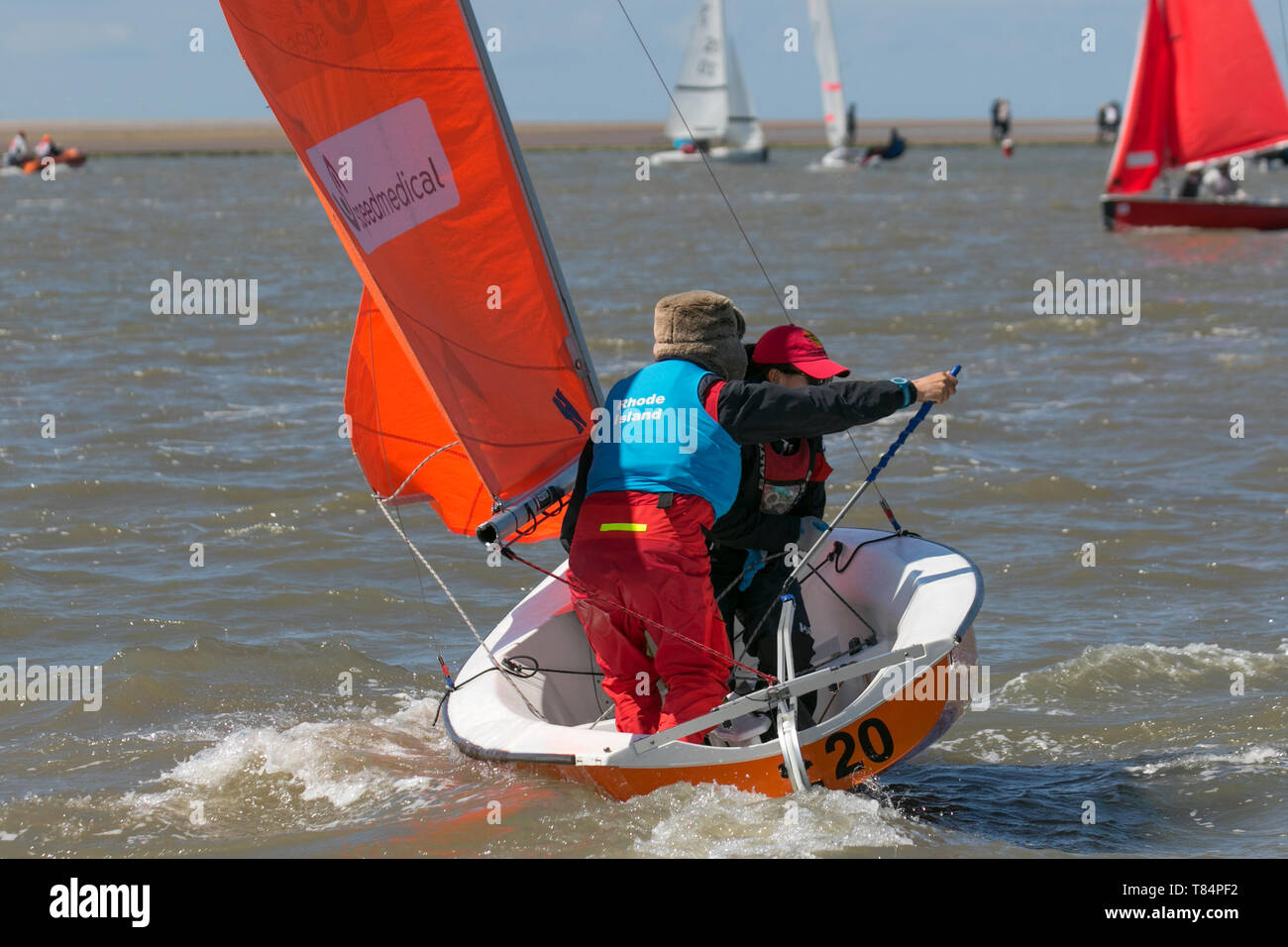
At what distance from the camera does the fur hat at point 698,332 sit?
4.59m

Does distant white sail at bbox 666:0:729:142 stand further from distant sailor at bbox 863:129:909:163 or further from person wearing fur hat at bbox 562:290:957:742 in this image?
person wearing fur hat at bbox 562:290:957:742

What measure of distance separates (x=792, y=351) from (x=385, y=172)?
1.46 m

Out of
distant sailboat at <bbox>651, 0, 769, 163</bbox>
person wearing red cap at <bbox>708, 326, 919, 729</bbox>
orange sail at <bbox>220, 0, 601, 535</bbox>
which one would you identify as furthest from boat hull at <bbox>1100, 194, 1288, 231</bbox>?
distant sailboat at <bbox>651, 0, 769, 163</bbox>

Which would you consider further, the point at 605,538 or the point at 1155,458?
the point at 1155,458

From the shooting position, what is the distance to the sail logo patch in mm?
5094

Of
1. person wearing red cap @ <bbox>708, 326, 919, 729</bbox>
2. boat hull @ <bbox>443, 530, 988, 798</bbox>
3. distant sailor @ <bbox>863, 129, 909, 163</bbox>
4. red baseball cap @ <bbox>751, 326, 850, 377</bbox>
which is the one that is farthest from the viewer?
distant sailor @ <bbox>863, 129, 909, 163</bbox>

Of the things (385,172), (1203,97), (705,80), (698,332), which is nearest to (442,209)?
(385,172)

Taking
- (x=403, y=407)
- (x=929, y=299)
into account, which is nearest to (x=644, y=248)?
(x=929, y=299)

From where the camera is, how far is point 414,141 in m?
5.21

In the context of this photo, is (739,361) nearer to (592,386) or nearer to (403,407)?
(592,386)

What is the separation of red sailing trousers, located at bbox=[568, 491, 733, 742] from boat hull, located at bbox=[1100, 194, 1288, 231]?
21679 millimetres

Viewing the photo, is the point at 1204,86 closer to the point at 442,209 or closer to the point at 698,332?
the point at 442,209

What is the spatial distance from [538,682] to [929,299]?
13.2 meters

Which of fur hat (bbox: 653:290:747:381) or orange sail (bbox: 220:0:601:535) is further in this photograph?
orange sail (bbox: 220:0:601:535)
